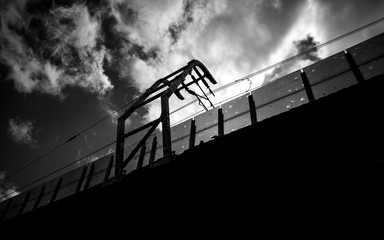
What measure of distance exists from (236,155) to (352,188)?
4.56ft

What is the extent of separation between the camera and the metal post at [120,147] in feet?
14.4

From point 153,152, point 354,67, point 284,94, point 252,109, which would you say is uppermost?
point 354,67

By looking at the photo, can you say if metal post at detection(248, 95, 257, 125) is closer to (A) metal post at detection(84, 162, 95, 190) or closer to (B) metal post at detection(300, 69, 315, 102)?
(B) metal post at detection(300, 69, 315, 102)

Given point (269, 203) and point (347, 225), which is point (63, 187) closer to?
point (269, 203)

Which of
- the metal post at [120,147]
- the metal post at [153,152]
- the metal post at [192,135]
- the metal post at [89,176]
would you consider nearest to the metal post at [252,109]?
the metal post at [192,135]

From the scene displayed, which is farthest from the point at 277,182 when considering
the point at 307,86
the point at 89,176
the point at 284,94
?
the point at 89,176

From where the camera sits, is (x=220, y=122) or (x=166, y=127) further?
(x=220, y=122)

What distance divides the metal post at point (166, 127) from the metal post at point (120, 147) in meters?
1.14

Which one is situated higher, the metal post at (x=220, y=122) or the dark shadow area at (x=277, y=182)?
the metal post at (x=220, y=122)

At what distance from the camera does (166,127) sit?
438 centimetres

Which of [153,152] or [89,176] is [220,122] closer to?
[153,152]

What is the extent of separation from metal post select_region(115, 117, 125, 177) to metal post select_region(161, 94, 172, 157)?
1.14 metres

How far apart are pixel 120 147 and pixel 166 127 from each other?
4.62ft

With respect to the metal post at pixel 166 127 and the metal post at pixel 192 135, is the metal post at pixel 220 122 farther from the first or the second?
the metal post at pixel 166 127
